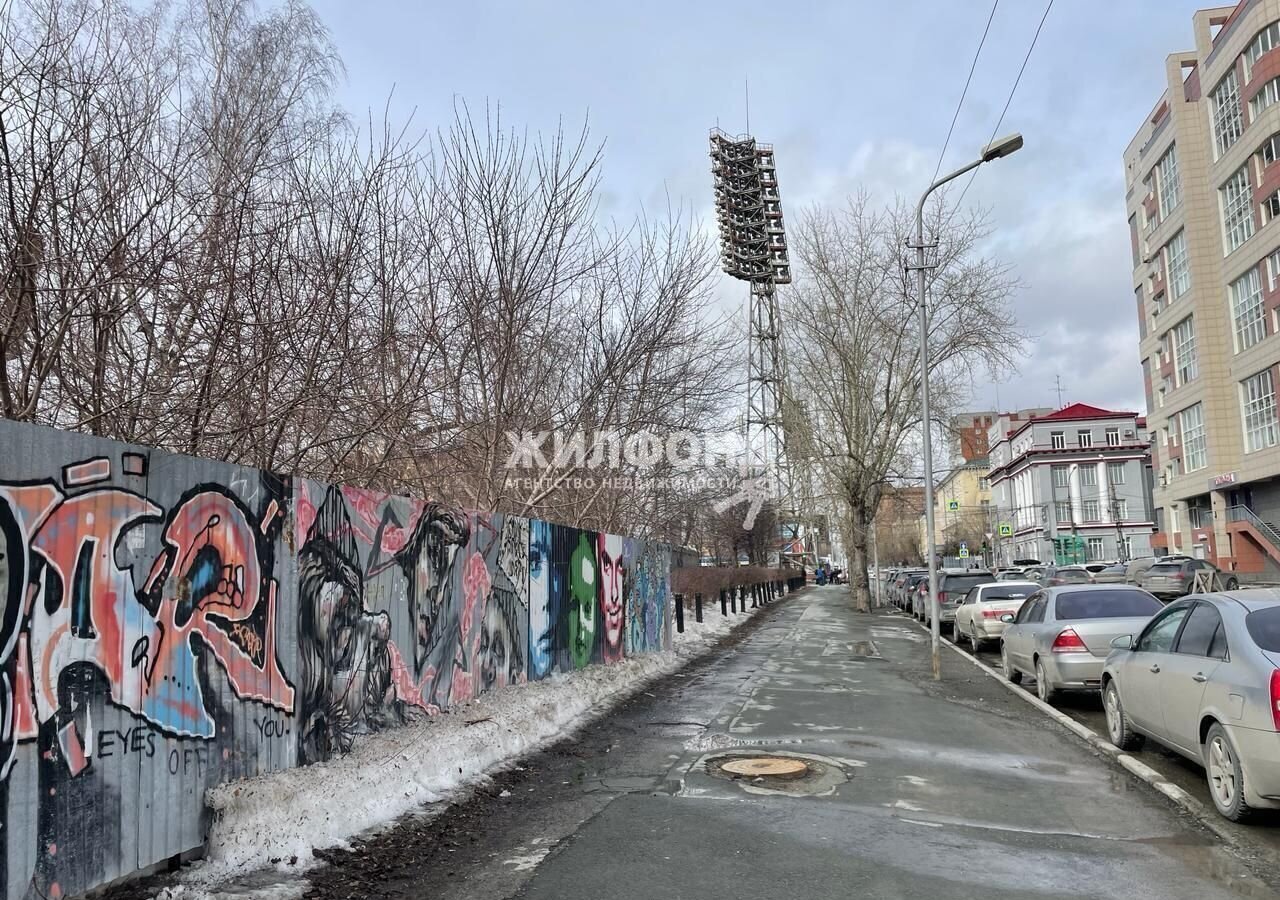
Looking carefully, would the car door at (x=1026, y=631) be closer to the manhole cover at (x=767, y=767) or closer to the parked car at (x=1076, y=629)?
the parked car at (x=1076, y=629)

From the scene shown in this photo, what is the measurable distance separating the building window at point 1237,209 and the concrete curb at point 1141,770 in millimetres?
41112

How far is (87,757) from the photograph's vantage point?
14.0 feet

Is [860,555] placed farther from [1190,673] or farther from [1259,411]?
[1190,673]

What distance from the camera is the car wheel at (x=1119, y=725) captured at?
8094 mm

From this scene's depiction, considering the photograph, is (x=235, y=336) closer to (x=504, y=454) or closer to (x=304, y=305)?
(x=304, y=305)

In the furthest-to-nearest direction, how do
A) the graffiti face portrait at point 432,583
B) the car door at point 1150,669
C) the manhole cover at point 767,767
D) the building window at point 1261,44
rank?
the building window at point 1261,44
the graffiti face portrait at point 432,583
the manhole cover at point 767,767
the car door at point 1150,669

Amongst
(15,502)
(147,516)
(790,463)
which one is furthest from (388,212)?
(790,463)

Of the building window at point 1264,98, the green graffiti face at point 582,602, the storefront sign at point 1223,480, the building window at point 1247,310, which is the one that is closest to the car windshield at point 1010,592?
the green graffiti face at point 582,602

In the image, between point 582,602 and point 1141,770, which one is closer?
point 1141,770

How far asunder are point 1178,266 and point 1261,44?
13623mm

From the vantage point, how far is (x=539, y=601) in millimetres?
11758

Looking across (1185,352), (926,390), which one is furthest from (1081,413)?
(926,390)

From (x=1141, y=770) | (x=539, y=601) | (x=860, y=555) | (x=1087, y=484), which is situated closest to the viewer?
(x=1141, y=770)

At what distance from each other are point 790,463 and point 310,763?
32794mm
